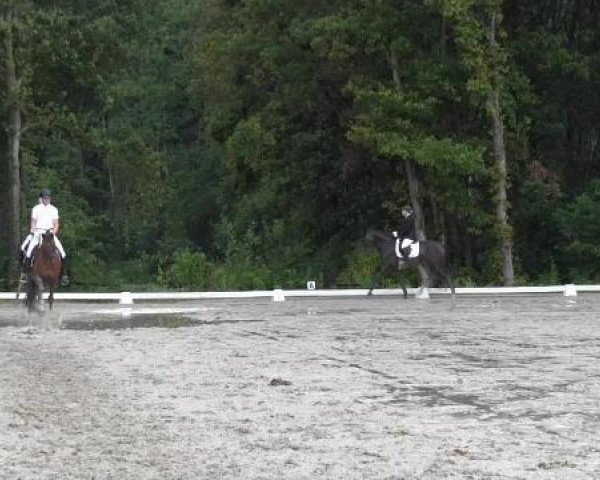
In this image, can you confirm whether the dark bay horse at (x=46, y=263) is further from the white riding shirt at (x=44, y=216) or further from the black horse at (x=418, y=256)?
the black horse at (x=418, y=256)

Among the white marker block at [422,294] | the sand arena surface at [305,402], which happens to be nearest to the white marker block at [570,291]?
the white marker block at [422,294]

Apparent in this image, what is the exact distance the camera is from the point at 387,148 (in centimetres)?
3869

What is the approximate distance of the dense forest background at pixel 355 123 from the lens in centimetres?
4012

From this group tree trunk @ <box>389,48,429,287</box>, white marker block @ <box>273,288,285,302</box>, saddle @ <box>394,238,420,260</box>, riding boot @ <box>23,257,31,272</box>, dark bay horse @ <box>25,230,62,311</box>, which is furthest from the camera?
tree trunk @ <box>389,48,429,287</box>

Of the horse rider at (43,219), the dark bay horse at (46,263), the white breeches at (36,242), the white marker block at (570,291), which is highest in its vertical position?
the horse rider at (43,219)

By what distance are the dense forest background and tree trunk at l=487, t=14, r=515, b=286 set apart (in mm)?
67

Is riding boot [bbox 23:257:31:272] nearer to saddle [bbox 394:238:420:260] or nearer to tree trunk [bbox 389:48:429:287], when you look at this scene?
saddle [bbox 394:238:420:260]

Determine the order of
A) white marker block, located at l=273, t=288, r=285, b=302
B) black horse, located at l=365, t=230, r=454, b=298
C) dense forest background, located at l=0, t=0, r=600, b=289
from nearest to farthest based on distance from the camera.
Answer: black horse, located at l=365, t=230, r=454, b=298 → white marker block, located at l=273, t=288, r=285, b=302 → dense forest background, located at l=0, t=0, r=600, b=289

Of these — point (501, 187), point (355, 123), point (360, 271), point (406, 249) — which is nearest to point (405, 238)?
point (406, 249)

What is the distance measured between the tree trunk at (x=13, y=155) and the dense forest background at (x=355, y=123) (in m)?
0.08

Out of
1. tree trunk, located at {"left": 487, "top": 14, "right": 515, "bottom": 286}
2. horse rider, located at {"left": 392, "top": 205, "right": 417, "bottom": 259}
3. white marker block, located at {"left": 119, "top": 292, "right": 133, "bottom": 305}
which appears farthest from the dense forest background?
white marker block, located at {"left": 119, "top": 292, "right": 133, "bottom": 305}

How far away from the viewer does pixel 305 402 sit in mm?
11078

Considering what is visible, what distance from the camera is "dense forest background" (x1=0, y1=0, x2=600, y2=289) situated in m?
40.1

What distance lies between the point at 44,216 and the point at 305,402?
1527 cm
